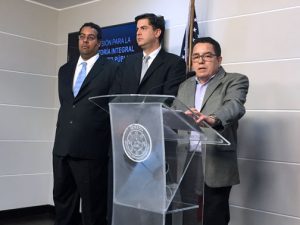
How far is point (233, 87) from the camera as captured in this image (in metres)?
2.10

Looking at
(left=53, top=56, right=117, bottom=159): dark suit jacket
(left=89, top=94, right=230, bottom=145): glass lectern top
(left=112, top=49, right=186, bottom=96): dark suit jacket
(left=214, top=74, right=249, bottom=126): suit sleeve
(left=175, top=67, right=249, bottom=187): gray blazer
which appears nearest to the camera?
(left=89, top=94, right=230, bottom=145): glass lectern top

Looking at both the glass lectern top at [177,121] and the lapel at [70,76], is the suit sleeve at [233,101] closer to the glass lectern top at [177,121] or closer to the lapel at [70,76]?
the glass lectern top at [177,121]

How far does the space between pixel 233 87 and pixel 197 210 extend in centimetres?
74

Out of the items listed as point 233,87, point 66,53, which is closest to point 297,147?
point 233,87

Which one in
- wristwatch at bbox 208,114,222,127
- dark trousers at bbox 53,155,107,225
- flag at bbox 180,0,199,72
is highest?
flag at bbox 180,0,199,72

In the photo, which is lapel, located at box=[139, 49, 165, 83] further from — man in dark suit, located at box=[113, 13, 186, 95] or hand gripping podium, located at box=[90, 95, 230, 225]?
hand gripping podium, located at box=[90, 95, 230, 225]

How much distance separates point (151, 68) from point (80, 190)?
1.04 metres

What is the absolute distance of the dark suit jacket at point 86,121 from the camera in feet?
9.25

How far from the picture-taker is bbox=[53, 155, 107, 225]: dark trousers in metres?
2.83

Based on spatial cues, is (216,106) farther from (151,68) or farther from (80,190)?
(80,190)

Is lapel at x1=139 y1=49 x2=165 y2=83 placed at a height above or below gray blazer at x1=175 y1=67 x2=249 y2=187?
above

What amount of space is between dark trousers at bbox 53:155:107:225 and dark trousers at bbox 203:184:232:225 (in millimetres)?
1020

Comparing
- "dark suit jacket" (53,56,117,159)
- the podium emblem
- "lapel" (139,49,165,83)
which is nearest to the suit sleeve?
the podium emblem

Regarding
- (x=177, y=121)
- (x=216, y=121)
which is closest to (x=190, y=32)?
(x=216, y=121)
